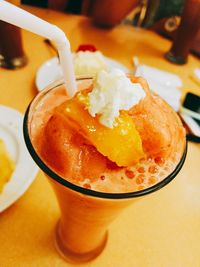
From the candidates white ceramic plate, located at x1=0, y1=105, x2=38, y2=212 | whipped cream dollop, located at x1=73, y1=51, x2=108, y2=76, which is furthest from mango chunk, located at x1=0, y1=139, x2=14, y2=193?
whipped cream dollop, located at x1=73, y1=51, x2=108, y2=76

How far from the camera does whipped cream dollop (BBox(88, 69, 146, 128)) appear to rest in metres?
0.47

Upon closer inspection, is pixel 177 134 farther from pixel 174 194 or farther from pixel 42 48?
pixel 42 48

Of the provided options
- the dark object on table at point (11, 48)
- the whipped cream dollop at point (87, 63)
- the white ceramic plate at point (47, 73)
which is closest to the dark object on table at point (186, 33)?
the whipped cream dollop at point (87, 63)

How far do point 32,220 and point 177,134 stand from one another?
17.2 inches

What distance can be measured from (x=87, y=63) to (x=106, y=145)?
0.78 metres

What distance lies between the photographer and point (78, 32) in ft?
5.43

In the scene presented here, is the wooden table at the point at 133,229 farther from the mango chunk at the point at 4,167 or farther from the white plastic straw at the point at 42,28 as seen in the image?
the white plastic straw at the point at 42,28

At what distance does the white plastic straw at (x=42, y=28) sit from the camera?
438 mm

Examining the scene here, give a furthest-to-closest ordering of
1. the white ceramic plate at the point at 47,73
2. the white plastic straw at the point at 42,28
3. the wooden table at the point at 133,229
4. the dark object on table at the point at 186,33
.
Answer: the dark object on table at the point at 186,33
the white ceramic plate at the point at 47,73
the wooden table at the point at 133,229
the white plastic straw at the point at 42,28

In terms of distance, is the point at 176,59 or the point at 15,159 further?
the point at 176,59

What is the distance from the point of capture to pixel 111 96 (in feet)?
1.57

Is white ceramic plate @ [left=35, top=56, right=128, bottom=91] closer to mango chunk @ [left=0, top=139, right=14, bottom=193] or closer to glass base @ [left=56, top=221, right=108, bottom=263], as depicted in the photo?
mango chunk @ [left=0, top=139, right=14, bottom=193]

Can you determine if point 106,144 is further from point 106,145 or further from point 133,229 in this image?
point 133,229

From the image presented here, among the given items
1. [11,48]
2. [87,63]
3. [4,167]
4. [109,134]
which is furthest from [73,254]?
[11,48]
